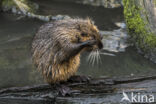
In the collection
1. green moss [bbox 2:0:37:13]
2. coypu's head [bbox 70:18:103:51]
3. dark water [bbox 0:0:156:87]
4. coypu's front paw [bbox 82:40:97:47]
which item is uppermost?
green moss [bbox 2:0:37:13]

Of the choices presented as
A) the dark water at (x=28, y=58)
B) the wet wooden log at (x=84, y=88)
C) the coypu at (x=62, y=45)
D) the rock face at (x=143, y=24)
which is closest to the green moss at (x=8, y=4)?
the dark water at (x=28, y=58)

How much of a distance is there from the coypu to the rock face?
2.75 metres

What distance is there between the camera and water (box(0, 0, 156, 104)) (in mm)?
5623

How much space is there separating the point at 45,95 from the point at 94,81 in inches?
32.2

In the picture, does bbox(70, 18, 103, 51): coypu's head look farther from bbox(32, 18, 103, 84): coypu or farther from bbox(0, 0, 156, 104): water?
bbox(0, 0, 156, 104): water

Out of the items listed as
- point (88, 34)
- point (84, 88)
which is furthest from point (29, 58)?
point (88, 34)

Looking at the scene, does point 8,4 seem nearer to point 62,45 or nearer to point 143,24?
point 143,24

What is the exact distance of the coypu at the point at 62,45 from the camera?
3.61 metres

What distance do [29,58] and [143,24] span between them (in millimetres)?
3021

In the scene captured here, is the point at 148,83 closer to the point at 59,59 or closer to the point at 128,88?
the point at 128,88

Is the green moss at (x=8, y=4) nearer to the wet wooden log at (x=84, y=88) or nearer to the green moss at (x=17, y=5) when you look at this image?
the green moss at (x=17, y=5)

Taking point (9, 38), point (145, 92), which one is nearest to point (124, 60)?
point (145, 92)

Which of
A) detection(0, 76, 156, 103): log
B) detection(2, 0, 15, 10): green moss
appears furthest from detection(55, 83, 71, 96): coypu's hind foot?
detection(2, 0, 15, 10): green moss

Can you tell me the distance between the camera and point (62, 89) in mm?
3914
